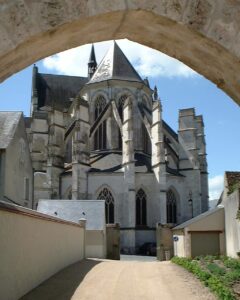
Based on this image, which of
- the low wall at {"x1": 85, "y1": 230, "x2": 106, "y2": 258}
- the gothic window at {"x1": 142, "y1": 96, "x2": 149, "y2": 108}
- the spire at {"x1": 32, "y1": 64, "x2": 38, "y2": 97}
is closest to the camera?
the low wall at {"x1": 85, "y1": 230, "x2": 106, "y2": 258}

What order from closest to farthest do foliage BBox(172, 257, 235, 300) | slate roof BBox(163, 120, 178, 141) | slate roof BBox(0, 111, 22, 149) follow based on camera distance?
foliage BBox(172, 257, 235, 300), slate roof BBox(0, 111, 22, 149), slate roof BBox(163, 120, 178, 141)

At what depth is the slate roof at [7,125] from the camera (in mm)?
23227

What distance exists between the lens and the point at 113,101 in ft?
136

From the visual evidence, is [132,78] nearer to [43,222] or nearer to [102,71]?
[102,71]

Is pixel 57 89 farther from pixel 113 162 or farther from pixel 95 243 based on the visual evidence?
pixel 95 243

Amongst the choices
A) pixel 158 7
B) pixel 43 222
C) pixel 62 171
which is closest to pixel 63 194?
pixel 62 171

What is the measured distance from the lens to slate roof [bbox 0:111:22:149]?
2323 cm

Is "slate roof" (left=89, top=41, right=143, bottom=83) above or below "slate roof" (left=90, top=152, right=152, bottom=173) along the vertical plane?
above

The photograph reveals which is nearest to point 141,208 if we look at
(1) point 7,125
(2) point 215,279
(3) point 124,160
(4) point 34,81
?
(3) point 124,160

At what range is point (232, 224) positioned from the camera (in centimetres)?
2280

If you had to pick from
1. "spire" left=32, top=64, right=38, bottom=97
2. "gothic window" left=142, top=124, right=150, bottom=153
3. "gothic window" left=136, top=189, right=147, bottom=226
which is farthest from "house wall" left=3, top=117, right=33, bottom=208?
"spire" left=32, top=64, right=38, bottom=97

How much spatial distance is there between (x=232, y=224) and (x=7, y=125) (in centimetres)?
1353

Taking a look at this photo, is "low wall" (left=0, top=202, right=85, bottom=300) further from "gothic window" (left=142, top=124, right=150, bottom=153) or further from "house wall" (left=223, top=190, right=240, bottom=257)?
"gothic window" (left=142, top=124, right=150, bottom=153)

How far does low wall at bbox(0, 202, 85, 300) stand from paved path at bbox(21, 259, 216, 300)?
1.42 feet
